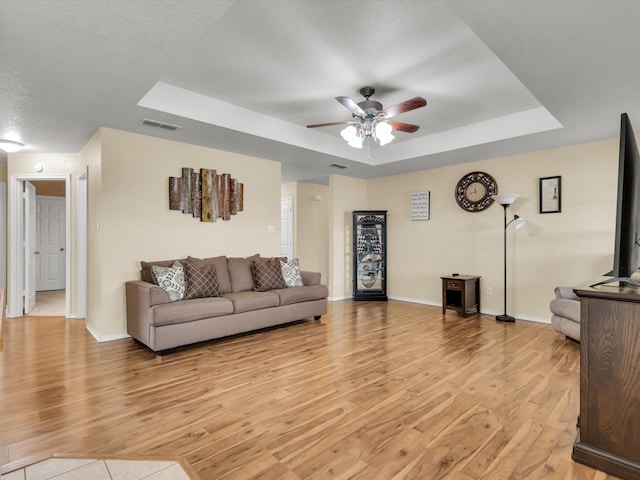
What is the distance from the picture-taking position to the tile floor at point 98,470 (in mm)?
1754

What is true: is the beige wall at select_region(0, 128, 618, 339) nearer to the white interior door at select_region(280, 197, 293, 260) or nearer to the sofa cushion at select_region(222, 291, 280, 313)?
the sofa cushion at select_region(222, 291, 280, 313)

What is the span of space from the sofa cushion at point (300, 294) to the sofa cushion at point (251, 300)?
0.36 feet

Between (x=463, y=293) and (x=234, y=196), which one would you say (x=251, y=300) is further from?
(x=463, y=293)

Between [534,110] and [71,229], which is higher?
[534,110]

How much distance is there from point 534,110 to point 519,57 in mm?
1967

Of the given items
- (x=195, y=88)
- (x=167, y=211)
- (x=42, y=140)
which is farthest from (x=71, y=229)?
(x=195, y=88)

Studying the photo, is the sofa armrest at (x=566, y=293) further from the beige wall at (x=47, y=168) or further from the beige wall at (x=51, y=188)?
the beige wall at (x=51, y=188)

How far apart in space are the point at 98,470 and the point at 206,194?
11.3 ft

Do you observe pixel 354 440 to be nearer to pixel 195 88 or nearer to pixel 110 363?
pixel 110 363

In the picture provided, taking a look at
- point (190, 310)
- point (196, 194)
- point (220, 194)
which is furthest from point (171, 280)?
point (220, 194)

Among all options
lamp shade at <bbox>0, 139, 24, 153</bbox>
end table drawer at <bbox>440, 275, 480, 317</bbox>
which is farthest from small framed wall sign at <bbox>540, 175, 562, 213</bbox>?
lamp shade at <bbox>0, 139, 24, 153</bbox>

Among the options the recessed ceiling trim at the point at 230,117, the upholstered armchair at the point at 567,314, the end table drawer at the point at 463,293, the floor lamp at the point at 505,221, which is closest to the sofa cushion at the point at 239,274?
the recessed ceiling trim at the point at 230,117

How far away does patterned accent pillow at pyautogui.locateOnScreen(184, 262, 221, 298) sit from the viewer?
13.0ft

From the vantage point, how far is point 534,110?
4.08 metres
